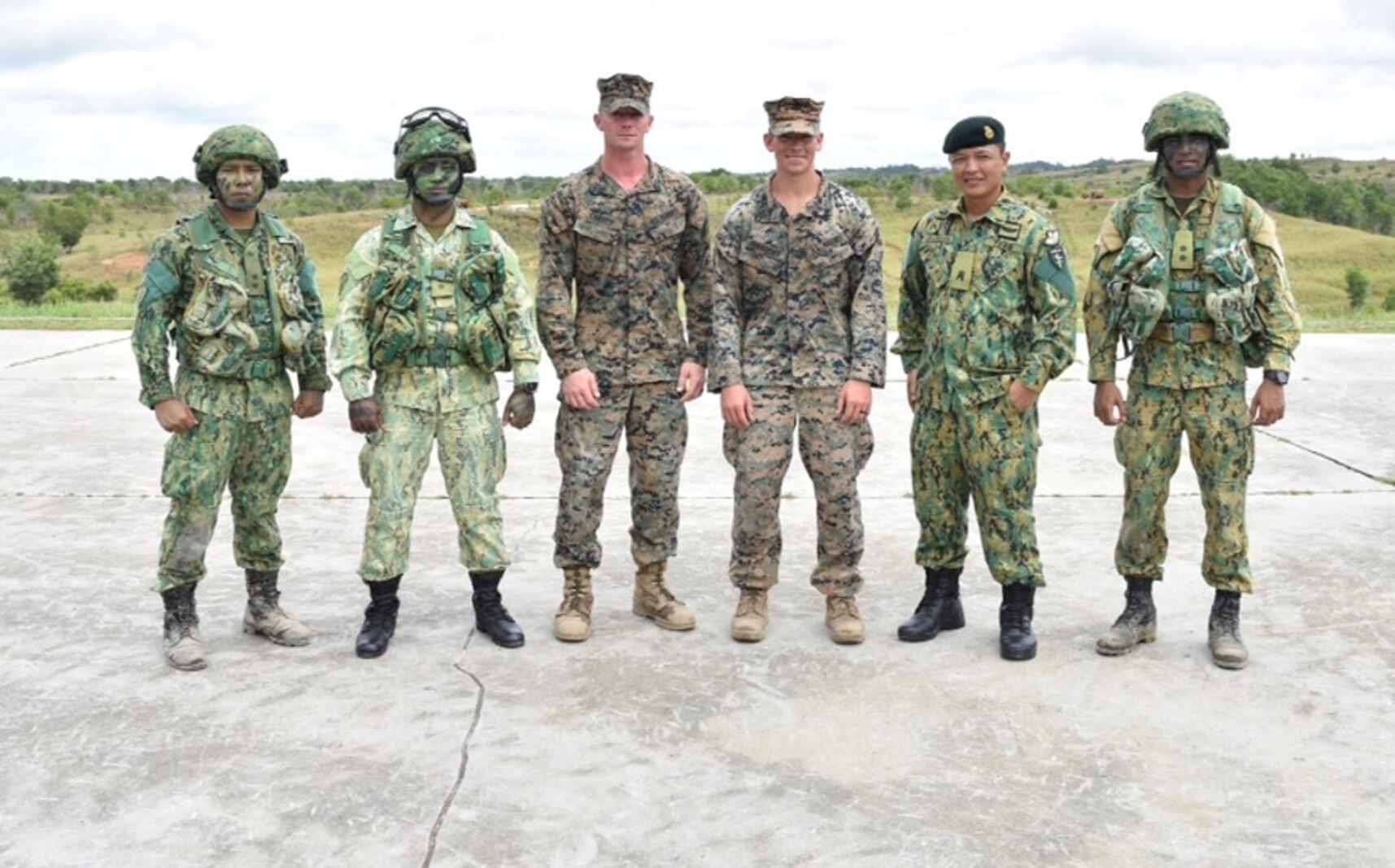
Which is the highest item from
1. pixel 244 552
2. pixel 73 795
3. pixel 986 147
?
pixel 986 147

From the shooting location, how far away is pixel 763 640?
481 cm

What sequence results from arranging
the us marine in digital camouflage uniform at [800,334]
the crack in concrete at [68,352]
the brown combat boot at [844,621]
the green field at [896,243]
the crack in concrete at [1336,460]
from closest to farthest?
the us marine in digital camouflage uniform at [800,334] < the brown combat boot at [844,621] < the crack in concrete at [1336,460] < the crack in concrete at [68,352] < the green field at [896,243]

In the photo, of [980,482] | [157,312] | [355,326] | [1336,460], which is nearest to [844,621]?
[980,482]

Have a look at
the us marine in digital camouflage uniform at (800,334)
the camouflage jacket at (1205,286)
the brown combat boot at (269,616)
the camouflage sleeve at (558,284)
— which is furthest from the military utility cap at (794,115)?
the brown combat boot at (269,616)

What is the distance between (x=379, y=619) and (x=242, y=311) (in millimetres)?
1147

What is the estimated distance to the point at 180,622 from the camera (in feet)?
15.2

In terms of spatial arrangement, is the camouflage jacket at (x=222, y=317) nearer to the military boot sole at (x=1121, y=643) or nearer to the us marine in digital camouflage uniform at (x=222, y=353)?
the us marine in digital camouflage uniform at (x=222, y=353)

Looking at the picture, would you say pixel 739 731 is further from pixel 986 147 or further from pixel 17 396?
pixel 17 396

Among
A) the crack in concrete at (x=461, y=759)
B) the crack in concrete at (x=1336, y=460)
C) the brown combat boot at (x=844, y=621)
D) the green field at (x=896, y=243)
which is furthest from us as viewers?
the green field at (x=896, y=243)

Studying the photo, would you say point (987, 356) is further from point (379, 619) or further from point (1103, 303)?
point (379, 619)

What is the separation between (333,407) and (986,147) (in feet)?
20.7

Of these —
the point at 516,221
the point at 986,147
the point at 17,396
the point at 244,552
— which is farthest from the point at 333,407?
the point at 516,221

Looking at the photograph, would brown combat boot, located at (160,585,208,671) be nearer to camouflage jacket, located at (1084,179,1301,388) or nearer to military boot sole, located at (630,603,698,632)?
military boot sole, located at (630,603,698,632)

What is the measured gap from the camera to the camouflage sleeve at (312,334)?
466 cm
